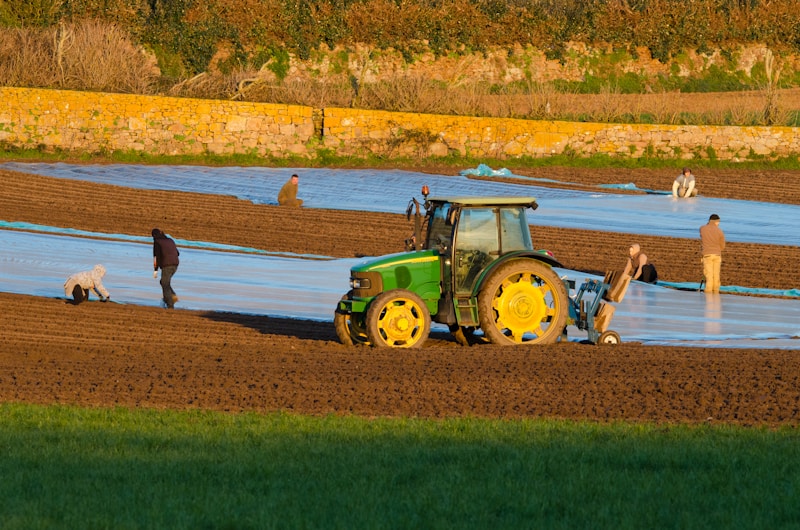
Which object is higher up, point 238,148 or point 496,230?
point 238,148

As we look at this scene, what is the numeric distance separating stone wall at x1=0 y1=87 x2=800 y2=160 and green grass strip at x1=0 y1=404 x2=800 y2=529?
25.8 m

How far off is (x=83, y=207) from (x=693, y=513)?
22.0m

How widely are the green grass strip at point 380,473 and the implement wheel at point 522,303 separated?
3695mm

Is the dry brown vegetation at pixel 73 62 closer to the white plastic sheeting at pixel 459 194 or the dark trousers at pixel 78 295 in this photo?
the white plastic sheeting at pixel 459 194

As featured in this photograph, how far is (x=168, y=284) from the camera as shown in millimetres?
18812

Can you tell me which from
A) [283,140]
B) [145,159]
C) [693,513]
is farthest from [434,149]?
[693,513]

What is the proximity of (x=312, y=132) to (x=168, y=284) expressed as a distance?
19.6 metres

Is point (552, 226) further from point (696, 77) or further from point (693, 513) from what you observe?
point (696, 77)

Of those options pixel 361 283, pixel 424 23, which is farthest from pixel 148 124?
pixel 361 283

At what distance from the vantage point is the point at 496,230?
595 inches

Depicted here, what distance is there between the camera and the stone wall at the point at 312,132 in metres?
36.0

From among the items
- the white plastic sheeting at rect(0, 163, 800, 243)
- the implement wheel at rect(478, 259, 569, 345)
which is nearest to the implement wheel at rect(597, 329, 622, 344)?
the implement wheel at rect(478, 259, 569, 345)

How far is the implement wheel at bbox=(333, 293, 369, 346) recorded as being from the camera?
15.6 meters

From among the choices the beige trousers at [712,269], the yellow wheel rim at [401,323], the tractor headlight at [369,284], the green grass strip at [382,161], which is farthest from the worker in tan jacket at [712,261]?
the green grass strip at [382,161]
